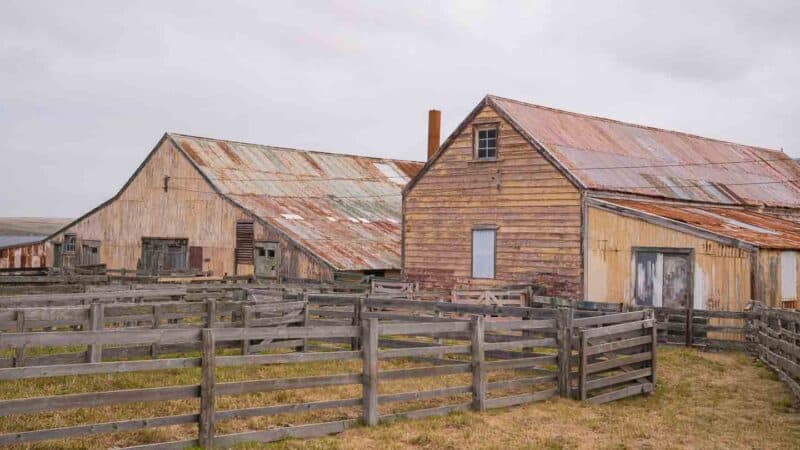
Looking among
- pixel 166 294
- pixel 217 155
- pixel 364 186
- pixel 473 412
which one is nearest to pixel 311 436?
pixel 473 412

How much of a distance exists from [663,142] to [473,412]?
99.7ft

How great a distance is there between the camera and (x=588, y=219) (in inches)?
1137

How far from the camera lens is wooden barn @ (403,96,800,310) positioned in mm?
25328

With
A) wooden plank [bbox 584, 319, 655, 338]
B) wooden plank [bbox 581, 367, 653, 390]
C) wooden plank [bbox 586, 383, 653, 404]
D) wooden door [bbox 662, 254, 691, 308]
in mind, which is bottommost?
wooden plank [bbox 586, 383, 653, 404]

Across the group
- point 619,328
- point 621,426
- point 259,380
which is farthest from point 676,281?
point 259,380

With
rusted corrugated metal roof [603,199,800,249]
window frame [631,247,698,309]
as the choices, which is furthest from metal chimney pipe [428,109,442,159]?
window frame [631,247,698,309]

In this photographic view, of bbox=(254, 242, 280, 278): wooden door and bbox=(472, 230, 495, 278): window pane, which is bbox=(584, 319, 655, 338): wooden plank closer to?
bbox=(472, 230, 495, 278): window pane

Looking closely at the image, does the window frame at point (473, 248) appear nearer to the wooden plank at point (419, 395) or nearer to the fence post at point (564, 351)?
the fence post at point (564, 351)

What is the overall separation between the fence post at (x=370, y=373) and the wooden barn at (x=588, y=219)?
1635 centimetres

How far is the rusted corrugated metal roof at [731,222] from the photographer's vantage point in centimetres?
2546

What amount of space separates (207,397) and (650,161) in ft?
96.7

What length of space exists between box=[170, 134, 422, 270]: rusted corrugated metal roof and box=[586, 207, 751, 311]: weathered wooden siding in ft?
39.7

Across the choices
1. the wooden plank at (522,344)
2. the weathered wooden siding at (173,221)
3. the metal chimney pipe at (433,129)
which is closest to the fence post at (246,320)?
the wooden plank at (522,344)

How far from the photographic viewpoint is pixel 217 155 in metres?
45.2
